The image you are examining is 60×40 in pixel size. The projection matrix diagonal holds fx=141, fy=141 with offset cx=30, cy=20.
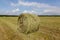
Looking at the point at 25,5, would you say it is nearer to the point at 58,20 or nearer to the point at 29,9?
the point at 29,9

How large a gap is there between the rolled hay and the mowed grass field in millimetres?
63

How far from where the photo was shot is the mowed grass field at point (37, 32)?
1.68 metres

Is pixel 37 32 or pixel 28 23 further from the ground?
pixel 28 23

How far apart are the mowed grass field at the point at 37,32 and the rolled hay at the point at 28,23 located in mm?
63

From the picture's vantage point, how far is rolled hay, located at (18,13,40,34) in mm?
1587

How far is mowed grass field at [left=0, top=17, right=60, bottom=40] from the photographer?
A: 168 centimetres

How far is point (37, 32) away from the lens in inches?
66.3

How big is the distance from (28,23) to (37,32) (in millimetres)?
179

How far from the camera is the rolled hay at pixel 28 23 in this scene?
159cm

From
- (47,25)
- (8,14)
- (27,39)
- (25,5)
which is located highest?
(25,5)

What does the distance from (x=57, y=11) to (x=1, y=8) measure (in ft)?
2.24

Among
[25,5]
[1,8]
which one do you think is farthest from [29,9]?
[1,8]

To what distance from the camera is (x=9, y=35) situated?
66.5 inches

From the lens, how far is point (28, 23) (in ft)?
5.22
